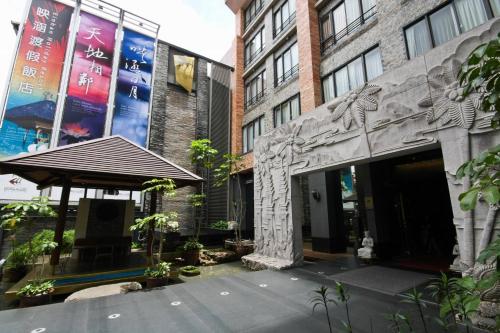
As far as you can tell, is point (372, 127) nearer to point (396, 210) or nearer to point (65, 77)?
point (396, 210)

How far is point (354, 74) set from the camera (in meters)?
10.6

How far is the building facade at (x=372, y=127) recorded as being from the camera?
16.3 ft

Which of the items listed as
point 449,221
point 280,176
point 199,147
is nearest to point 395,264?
point 449,221

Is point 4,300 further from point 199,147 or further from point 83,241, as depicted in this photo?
point 199,147

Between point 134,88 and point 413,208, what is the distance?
1675 centimetres

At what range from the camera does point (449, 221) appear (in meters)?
10.1

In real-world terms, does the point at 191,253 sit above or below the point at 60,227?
below

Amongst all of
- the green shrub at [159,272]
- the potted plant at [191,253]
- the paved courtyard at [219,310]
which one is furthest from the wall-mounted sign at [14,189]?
the paved courtyard at [219,310]

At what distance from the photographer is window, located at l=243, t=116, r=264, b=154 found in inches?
647

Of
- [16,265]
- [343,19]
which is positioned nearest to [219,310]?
[16,265]

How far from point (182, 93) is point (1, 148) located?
33.8ft

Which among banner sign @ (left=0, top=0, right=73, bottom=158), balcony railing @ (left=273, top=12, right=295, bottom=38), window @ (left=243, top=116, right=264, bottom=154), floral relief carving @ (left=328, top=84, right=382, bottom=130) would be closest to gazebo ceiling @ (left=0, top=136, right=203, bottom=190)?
banner sign @ (left=0, top=0, right=73, bottom=158)

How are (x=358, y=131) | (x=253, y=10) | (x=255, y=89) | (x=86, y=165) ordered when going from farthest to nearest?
(x=253, y=10) → (x=255, y=89) → (x=86, y=165) → (x=358, y=131)

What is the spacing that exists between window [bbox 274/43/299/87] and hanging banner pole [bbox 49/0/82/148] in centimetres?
1172
